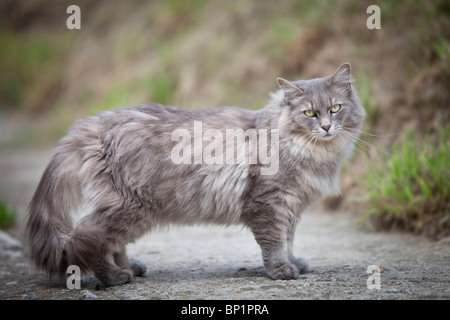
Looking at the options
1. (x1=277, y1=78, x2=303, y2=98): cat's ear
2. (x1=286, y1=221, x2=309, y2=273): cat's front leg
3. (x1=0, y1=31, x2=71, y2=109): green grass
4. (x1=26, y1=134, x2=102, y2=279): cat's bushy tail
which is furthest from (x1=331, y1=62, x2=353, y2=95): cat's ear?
(x1=0, y1=31, x2=71, y2=109): green grass

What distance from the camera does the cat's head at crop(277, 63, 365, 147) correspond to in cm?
332

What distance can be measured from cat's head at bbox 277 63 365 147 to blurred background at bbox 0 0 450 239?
1.54 metres

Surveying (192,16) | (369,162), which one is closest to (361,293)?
(369,162)

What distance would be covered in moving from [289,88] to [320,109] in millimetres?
270

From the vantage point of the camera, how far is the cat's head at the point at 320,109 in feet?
10.9

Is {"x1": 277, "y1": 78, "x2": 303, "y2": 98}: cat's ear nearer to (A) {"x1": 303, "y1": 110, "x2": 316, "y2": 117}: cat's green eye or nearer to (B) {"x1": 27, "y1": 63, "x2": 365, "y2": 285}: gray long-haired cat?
(B) {"x1": 27, "y1": 63, "x2": 365, "y2": 285}: gray long-haired cat

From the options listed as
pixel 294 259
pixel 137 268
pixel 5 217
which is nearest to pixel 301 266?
pixel 294 259

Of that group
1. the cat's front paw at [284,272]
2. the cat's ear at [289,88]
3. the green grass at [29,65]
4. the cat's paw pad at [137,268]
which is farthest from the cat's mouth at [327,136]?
the green grass at [29,65]

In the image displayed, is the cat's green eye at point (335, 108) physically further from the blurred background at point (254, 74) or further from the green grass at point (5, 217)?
the green grass at point (5, 217)

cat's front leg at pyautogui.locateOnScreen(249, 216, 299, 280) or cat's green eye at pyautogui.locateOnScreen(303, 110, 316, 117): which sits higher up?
cat's green eye at pyautogui.locateOnScreen(303, 110, 316, 117)

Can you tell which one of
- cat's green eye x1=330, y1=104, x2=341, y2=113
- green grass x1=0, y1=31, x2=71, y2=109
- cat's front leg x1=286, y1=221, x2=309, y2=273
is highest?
green grass x1=0, y1=31, x2=71, y2=109

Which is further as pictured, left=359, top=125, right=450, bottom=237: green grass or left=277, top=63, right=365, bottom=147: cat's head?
left=359, top=125, right=450, bottom=237: green grass

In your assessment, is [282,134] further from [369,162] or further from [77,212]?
[369,162]

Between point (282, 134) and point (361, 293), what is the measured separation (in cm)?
120
